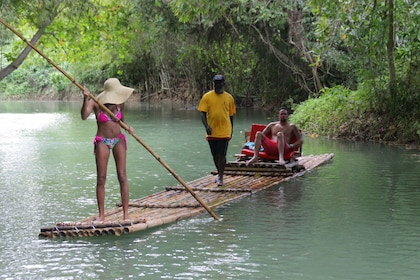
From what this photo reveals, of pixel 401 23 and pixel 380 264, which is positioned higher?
pixel 401 23

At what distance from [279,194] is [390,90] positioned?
310 inches

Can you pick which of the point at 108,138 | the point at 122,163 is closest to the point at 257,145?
the point at 122,163

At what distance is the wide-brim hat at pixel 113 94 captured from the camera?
7.62m

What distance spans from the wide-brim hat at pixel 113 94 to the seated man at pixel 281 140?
4119 mm

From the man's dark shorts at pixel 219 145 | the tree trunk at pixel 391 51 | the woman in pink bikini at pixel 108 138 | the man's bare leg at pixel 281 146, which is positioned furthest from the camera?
the tree trunk at pixel 391 51

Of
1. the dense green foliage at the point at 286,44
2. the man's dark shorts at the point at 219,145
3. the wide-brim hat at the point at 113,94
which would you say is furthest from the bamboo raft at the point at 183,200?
the dense green foliage at the point at 286,44

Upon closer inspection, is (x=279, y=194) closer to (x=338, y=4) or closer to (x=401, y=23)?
(x=338, y=4)

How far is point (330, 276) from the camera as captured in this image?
614 cm

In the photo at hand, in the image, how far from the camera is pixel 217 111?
10055mm

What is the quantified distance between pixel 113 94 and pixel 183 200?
86.0 inches

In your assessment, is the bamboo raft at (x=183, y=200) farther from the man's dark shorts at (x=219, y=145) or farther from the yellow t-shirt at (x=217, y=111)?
the yellow t-shirt at (x=217, y=111)

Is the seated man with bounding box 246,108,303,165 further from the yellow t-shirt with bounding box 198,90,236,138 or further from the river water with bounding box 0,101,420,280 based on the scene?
the yellow t-shirt with bounding box 198,90,236,138

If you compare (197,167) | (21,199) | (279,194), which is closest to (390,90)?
(197,167)

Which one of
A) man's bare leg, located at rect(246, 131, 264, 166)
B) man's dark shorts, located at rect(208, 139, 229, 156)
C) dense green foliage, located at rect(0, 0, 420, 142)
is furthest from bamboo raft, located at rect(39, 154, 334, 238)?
dense green foliage, located at rect(0, 0, 420, 142)
